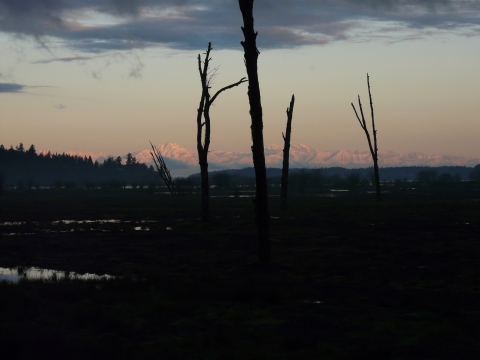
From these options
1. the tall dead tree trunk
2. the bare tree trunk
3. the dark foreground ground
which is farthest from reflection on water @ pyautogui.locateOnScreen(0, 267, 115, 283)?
the bare tree trunk

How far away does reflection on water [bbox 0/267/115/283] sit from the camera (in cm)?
1302

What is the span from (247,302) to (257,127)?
630 centimetres

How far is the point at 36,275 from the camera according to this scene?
13719 millimetres

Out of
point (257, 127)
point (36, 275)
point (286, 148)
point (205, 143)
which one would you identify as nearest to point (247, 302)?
point (36, 275)

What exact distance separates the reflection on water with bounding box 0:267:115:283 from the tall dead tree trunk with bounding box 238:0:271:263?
159 inches

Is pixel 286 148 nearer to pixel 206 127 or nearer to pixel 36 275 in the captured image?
pixel 206 127

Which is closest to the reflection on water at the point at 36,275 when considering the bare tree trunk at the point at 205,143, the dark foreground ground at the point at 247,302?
the dark foreground ground at the point at 247,302

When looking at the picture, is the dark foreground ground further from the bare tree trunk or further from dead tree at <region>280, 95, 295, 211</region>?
dead tree at <region>280, 95, 295, 211</region>

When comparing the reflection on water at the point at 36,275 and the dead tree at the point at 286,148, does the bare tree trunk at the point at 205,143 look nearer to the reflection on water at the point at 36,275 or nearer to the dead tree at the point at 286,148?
the dead tree at the point at 286,148

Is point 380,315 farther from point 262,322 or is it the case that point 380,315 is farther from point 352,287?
point 352,287

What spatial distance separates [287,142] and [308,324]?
31.8 m

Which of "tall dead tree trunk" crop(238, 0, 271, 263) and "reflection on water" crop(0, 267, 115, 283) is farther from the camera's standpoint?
"tall dead tree trunk" crop(238, 0, 271, 263)

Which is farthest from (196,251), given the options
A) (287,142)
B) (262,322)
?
(287,142)

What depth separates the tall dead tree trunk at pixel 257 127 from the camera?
1520cm
